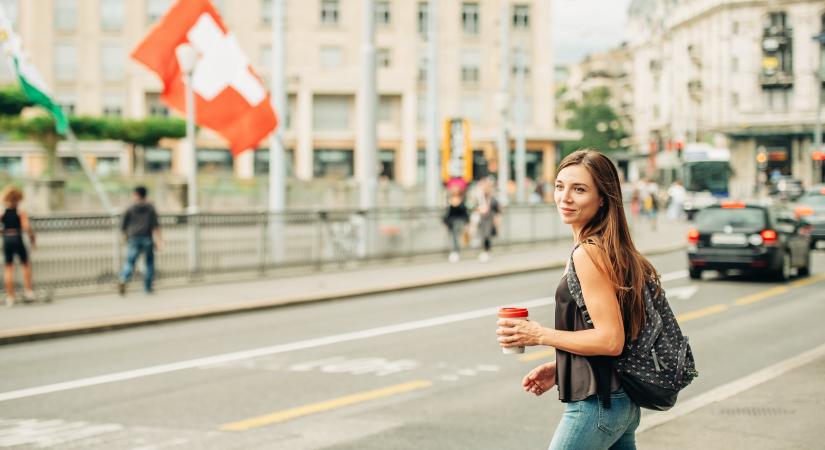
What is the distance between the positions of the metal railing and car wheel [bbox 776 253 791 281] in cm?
785

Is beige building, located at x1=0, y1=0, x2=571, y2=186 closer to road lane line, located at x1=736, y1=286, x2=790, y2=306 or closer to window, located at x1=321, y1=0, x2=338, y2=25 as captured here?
window, located at x1=321, y1=0, x2=338, y2=25

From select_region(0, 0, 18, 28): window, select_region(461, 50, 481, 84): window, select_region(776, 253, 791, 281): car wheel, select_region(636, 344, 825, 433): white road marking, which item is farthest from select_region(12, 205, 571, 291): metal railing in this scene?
select_region(0, 0, 18, 28): window

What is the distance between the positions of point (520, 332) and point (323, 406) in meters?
4.82

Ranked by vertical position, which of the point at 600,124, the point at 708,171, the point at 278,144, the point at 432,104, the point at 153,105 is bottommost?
the point at 278,144

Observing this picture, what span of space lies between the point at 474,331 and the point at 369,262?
949cm

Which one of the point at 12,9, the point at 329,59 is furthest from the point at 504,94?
the point at 12,9

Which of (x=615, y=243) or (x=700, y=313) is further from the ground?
(x=615, y=243)

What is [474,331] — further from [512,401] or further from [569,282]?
[569,282]

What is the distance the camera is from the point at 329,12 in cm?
6462

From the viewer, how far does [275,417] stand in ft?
24.8

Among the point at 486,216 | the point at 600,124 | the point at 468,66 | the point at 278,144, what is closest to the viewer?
the point at 278,144

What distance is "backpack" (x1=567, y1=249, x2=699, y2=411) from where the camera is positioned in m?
3.37

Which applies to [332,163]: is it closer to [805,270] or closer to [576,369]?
[805,270]

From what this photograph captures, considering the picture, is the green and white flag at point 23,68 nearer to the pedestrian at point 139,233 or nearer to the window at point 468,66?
the pedestrian at point 139,233
